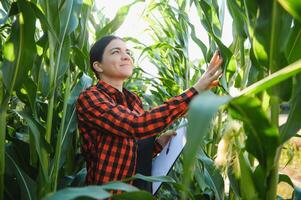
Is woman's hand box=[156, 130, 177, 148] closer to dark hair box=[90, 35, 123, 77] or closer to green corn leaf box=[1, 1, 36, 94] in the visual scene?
dark hair box=[90, 35, 123, 77]

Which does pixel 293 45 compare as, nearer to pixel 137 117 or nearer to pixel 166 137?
pixel 137 117

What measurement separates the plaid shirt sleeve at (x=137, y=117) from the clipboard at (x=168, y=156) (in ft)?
0.44

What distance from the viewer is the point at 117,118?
0.87m

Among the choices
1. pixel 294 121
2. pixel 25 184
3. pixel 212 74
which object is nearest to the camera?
pixel 294 121

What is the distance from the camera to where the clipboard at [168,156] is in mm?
982

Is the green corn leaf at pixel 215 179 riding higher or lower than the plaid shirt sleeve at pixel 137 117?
lower

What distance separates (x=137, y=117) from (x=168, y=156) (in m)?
0.21

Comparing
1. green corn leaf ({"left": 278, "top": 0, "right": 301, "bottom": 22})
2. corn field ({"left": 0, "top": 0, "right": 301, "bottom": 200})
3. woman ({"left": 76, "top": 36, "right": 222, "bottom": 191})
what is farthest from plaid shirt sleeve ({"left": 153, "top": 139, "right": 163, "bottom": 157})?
green corn leaf ({"left": 278, "top": 0, "right": 301, "bottom": 22})

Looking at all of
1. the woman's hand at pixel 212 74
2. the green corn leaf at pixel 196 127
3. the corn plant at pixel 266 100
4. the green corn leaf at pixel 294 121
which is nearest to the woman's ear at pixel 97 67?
the woman's hand at pixel 212 74

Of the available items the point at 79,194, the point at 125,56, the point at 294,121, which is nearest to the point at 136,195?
the point at 79,194

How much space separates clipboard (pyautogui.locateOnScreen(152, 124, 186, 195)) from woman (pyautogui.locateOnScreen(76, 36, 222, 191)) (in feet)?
0.09

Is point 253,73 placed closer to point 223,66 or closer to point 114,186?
point 223,66

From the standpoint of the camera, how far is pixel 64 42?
0.94 m

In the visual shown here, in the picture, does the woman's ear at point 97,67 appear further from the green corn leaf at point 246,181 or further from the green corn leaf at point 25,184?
the green corn leaf at point 246,181
